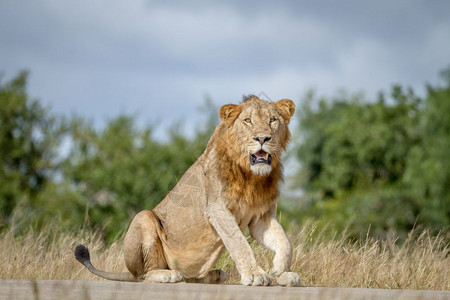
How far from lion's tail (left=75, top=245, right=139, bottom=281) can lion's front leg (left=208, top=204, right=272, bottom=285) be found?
106 centimetres

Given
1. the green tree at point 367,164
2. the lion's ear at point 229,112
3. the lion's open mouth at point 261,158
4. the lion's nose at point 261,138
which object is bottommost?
the green tree at point 367,164

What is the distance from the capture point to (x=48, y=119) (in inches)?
1339

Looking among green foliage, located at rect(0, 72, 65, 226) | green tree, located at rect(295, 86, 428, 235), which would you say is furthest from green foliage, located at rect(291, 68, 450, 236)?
green foliage, located at rect(0, 72, 65, 226)

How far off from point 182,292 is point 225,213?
1.03 m

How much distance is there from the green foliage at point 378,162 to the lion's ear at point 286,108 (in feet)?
59.9

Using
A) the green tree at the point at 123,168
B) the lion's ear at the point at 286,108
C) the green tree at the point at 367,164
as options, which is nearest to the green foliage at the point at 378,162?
the green tree at the point at 367,164

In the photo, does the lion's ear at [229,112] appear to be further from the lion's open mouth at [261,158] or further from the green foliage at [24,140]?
the green foliage at [24,140]

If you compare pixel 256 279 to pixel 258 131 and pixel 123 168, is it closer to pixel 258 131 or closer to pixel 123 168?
pixel 258 131

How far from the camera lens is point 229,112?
224 inches

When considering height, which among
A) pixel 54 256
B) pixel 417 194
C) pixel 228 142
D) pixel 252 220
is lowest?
pixel 417 194

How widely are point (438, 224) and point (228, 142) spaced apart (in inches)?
774

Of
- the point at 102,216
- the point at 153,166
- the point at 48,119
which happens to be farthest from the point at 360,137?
the point at 48,119

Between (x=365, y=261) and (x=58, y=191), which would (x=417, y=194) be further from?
(x=365, y=261)

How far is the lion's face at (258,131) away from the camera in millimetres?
5414
